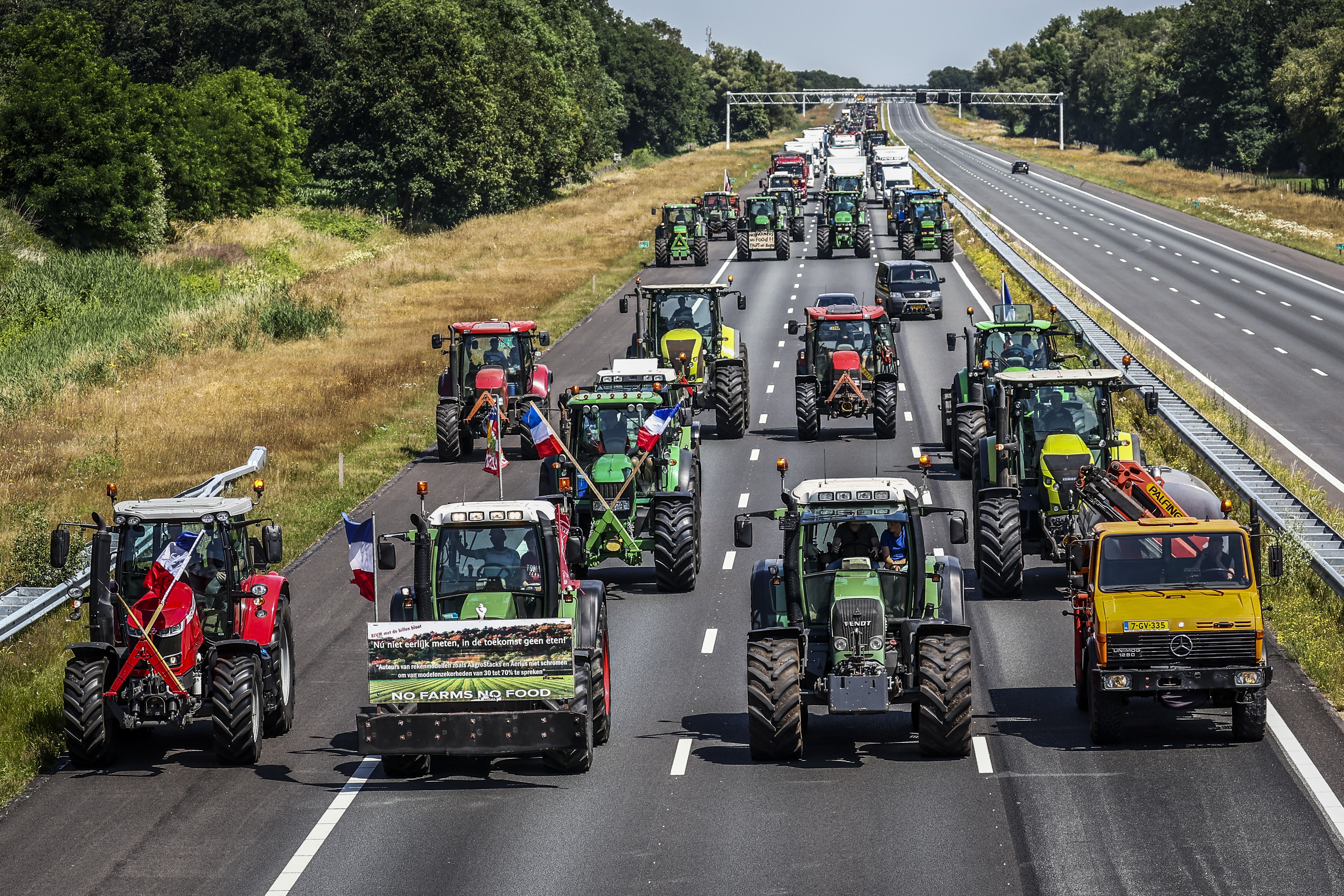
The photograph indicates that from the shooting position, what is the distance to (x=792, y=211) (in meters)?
86.1

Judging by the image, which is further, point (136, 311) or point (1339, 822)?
point (136, 311)

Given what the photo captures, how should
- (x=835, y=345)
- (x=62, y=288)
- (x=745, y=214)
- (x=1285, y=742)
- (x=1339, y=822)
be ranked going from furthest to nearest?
(x=745, y=214), (x=62, y=288), (x=835, y=345), (x=1285, y=742), (x=1339, y=822)

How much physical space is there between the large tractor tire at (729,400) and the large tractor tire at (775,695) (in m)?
22.1

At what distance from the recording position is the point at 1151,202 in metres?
117

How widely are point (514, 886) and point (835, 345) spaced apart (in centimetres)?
2592

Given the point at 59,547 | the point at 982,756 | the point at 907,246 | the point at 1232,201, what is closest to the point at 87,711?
the point at 59,547

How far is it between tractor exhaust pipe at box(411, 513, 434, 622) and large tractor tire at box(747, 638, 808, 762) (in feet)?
A: 11.5

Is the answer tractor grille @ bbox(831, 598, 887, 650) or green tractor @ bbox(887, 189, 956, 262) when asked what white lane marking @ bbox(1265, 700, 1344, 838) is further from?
green tractor @ bbox(887, 189, 956, 262)

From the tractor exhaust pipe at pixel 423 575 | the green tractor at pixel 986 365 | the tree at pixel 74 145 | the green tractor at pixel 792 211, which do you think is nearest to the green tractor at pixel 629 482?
the tractor exhaust pipe at pixel 423 575

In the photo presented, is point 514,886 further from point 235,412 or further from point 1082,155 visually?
point 1082,155

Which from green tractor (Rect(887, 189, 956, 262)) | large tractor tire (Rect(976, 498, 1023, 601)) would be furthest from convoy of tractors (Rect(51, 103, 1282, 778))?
green tractor (Rect(887, 189, 956, 262))

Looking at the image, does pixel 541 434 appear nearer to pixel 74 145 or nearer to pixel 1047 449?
pixel 1047 449

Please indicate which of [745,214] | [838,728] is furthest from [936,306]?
[838,728]

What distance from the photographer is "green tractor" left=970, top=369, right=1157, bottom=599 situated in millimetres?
25391
